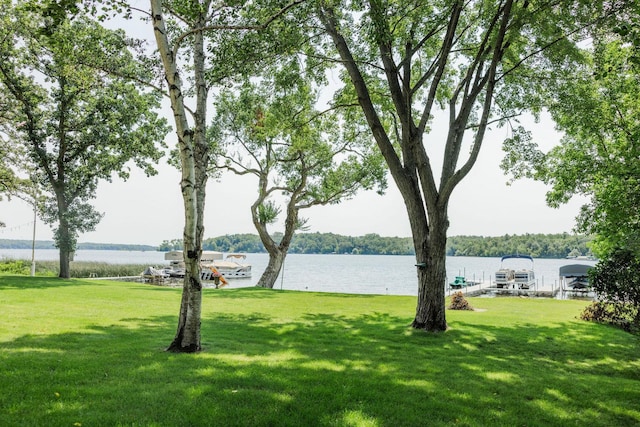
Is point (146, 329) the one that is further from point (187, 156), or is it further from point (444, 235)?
point (444, 235)

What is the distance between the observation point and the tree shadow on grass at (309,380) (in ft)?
13.8

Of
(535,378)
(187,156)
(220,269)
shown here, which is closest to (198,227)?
(187,156)

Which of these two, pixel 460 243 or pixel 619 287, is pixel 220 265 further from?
pixel 460 243

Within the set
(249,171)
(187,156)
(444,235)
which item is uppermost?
(249,171)

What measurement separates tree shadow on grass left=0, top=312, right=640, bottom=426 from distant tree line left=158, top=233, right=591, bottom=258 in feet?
231

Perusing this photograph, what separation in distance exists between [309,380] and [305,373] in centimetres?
34

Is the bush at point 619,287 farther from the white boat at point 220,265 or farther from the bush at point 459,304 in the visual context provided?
the white boat at point 220,265

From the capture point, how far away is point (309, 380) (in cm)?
531

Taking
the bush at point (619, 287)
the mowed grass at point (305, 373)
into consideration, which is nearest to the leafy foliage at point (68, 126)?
the mowed grass at point (305, 373)

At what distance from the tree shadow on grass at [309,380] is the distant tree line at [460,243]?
7043cm

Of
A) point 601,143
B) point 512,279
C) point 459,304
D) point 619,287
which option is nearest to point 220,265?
point 512,279

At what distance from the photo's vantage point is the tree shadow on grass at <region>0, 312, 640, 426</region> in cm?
421

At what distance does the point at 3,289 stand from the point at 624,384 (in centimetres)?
1679

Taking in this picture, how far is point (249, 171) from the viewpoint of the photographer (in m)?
26.1
